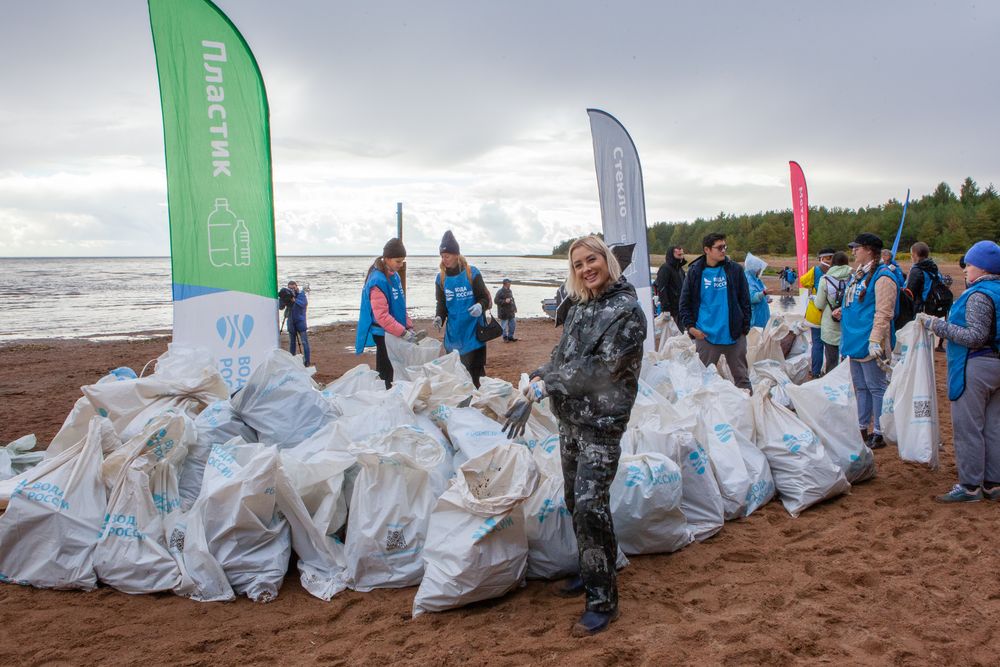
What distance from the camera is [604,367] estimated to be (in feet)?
7.91

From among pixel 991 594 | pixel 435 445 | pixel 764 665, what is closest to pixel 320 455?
pixel 435 445

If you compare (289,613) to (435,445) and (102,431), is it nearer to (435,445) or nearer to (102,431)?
(435,445)

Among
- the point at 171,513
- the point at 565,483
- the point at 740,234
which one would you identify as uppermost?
the point at 740,234

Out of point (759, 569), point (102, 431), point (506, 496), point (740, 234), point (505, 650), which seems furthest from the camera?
point (740, 234)

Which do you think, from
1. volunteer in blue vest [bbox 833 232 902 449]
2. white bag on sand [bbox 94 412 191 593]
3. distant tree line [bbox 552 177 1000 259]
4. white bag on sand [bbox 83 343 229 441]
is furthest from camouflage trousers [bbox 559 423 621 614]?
distant tree line [bbox 552 177 1000 259]

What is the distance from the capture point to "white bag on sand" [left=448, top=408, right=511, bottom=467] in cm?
339

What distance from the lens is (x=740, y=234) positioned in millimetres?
56188

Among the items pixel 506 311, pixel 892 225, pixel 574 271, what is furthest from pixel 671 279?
pixel 892 225

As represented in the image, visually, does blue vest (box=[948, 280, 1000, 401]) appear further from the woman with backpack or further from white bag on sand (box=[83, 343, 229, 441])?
white bag on sand (box=[83, 343, 229, 441])

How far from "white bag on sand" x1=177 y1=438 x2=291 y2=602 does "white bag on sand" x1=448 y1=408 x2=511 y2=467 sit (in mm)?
947

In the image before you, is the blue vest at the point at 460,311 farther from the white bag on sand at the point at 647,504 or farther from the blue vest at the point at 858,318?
the blue vest at the point at 858,318

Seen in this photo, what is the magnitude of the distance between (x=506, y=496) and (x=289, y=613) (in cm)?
105

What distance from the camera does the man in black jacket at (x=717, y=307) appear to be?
5117mm

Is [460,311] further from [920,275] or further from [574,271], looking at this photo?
[920,275]
